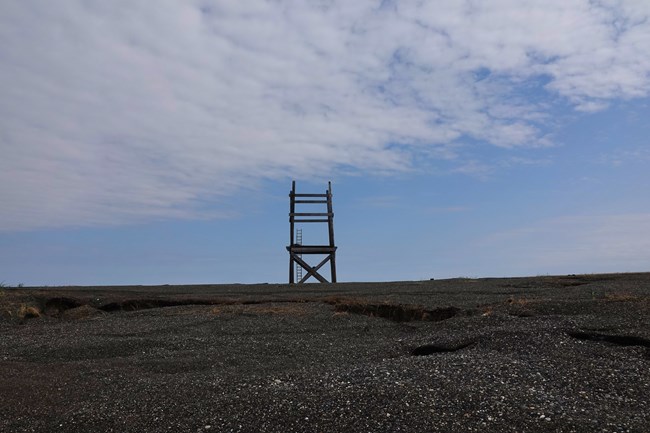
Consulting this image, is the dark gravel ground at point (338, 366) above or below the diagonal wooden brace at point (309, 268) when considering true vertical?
below

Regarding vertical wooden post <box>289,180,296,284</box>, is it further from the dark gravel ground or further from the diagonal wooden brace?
the dark gravel ground

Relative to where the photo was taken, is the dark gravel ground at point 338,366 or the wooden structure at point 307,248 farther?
the wooden structure at point 307,248

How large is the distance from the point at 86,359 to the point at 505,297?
913 centimetres

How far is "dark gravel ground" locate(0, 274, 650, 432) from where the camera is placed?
529cm

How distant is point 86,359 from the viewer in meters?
8.73

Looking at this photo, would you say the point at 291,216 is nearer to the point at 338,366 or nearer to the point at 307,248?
the point at 307,248

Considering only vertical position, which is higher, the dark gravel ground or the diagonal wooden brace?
the diagonal wooden brace

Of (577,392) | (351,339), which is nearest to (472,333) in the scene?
(351,339)

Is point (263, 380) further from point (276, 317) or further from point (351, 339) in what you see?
point (276, 317)

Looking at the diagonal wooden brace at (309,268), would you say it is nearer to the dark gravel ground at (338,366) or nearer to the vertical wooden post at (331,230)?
the vertical wooden post at (331,230)

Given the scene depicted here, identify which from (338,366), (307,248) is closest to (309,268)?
(307,248)

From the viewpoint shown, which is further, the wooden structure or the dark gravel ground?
the wooden structure

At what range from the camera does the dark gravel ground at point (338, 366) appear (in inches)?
208

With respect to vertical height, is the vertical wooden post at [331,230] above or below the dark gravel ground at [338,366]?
above
